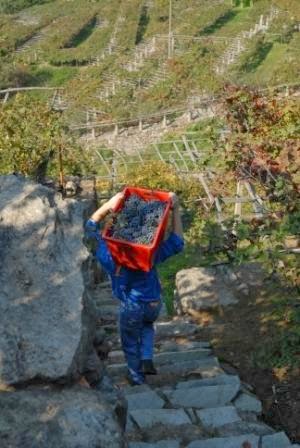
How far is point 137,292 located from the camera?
14.4ft

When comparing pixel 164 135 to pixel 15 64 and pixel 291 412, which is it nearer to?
A: pixel 15 64

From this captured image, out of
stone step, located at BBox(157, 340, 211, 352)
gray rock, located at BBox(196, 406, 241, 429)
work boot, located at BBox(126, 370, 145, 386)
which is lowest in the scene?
stone step, located at BBox(157, 340, 211, 352)

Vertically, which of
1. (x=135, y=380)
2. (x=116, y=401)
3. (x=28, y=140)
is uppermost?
(x=116, y=401)

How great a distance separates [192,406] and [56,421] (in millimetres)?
1697

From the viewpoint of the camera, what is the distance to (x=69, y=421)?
254 cm

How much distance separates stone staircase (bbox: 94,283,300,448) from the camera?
3518 millimetres

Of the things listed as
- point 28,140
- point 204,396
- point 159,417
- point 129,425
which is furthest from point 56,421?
point 28,140

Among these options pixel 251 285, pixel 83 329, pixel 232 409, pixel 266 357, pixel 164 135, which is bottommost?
pixel 164 135

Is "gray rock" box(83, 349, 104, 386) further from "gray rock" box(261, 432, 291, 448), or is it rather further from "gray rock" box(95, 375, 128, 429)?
"gray rock" box(261, 432, 291, 448)

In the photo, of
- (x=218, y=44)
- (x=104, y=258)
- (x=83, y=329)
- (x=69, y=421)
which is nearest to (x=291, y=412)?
(x=104, y=258)

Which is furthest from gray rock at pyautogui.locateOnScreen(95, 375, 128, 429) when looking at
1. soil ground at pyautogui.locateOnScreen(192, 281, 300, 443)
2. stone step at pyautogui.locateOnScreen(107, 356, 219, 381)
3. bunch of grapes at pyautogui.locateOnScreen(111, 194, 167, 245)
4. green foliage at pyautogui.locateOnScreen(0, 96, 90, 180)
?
green foliage at pyautogui.locateOnScreen(0, 96, 90, 180)

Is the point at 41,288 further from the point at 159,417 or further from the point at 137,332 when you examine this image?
the point at 137,332

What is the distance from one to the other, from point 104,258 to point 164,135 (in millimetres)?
25598

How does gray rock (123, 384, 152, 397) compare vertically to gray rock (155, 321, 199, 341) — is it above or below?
above
